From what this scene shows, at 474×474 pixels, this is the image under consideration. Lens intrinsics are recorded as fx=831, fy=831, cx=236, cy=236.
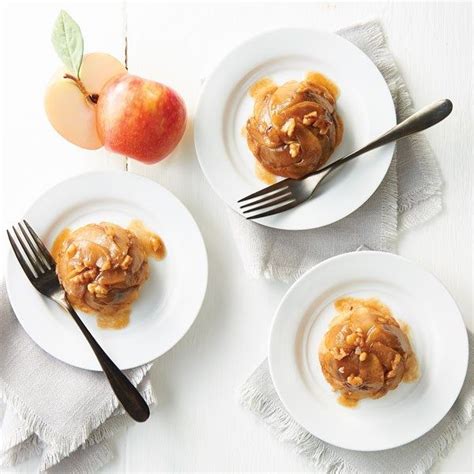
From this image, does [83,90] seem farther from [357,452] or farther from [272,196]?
[357,452]

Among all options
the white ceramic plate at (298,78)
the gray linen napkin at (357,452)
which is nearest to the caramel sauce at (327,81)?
the white ceramic plate at (298,78)

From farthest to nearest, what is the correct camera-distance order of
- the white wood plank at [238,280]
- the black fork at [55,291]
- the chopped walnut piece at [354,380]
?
the white wood plank at [238,280], the black fork at [55,291], the chopped walnut piece at [354,380]

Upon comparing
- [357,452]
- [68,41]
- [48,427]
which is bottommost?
[357,452]

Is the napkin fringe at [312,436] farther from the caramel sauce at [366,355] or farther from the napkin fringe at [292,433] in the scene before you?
the caramel sauce at [366,355]

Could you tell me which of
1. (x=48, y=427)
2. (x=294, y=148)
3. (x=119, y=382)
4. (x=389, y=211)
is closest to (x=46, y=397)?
(x=48, y=427)

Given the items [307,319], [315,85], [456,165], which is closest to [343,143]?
[315,85]

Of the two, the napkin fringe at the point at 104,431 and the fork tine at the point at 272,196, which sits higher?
the fork tine at the point at 272,196

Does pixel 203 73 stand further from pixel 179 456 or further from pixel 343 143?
pixel 179 456
